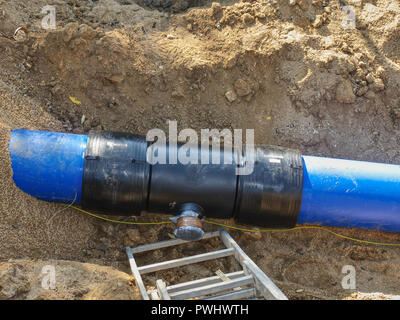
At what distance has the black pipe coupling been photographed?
131 inches

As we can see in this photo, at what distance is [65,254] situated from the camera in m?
3.42

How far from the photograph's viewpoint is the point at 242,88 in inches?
173

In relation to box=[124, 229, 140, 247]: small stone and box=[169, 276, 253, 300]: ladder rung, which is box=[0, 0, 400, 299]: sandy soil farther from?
box=[169, 276, 253, 300]: ladder rung

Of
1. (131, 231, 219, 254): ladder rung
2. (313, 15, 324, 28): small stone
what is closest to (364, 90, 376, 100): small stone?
(313, 15, 324, 28): small stone

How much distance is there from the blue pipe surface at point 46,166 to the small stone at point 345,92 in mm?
2848

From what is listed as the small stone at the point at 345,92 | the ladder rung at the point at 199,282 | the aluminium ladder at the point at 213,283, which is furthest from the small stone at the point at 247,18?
the ladder rung at the point at 199,282

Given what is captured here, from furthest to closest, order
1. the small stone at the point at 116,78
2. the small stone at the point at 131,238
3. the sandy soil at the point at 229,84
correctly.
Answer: the small stone at the point at 116,78
the sandy soil at the point at 229,84
the small stone at the point at 131,238

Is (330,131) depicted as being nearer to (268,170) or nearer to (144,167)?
(268,170)

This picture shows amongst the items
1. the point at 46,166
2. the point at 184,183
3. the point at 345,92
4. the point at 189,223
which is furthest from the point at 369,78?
the point at 46,166

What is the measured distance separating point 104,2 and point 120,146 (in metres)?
2.16

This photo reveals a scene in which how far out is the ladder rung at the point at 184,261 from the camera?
332 cm

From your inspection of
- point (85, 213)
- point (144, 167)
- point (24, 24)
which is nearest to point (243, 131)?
point (144, 167)

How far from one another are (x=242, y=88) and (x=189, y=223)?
1.81 m

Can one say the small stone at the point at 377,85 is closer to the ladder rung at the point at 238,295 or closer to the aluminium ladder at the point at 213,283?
the aluminium ladder at the point at 213,283
